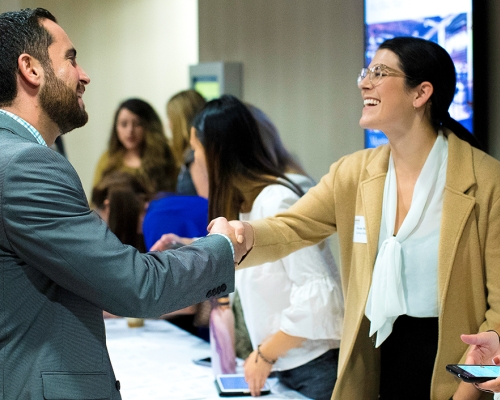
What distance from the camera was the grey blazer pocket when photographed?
1506mm

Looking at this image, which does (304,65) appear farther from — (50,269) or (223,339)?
(50,269)

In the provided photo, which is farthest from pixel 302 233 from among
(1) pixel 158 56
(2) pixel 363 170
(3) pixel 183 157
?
(1) pixel 158 56

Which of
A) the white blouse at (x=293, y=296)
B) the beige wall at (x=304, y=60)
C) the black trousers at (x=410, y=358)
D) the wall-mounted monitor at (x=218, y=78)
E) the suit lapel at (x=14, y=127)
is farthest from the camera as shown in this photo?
the wall-mounted monitor at (x=218, y=78)

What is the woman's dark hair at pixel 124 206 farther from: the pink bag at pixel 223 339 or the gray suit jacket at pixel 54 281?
the gray suit jacket at pixel 54 281

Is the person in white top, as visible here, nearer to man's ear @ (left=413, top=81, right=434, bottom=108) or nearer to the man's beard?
man's ear @ (left=413, top=81, right=434, bottom=108)

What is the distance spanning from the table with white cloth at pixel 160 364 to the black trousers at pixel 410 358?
38 centimetres

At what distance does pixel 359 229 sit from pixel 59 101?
3.35 feet

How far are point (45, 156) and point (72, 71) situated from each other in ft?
0.99

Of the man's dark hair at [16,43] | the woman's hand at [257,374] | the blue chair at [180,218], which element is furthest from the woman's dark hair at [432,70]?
the blue chair at [180,218]

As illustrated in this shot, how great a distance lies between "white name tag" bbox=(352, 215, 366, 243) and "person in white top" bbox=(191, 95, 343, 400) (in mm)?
318

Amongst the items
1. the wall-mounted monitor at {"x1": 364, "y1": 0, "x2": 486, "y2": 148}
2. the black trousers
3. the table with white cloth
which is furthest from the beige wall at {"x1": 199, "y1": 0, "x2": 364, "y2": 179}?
the black trousers

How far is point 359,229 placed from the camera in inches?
90.1

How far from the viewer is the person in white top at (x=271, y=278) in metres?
2.53

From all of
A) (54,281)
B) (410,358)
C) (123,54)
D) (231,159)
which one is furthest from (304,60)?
(123,54)
